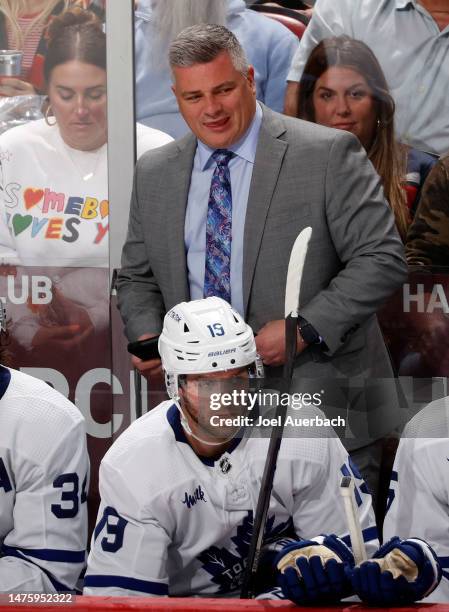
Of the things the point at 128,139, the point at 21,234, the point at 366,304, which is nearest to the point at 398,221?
the point at 366,304

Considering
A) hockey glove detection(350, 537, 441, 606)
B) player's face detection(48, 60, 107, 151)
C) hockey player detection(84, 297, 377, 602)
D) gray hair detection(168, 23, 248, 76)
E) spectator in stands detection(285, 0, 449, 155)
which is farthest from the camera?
player's face detection(48, 60, 107, 151)

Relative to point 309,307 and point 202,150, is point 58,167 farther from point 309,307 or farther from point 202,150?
point 309,307

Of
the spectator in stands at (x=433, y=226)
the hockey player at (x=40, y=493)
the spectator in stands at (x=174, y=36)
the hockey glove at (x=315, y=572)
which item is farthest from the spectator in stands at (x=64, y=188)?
the hockey glove at (x=315, y=572)

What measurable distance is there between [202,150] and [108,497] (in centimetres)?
91

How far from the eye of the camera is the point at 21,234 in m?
3.20

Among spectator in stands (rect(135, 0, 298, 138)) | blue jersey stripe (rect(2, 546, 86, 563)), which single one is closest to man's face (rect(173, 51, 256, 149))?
spectator in stands (rect(135, 0, 298, 138))

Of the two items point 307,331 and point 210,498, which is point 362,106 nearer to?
point 307,331

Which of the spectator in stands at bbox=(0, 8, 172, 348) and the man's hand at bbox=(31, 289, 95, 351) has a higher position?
the spectator in stands at bbox=(0, 8, 172, 348)

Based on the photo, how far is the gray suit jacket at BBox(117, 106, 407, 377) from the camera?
8.81 ft

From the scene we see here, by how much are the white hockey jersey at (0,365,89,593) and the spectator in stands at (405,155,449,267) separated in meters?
1.03

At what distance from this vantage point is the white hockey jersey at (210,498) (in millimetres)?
2334

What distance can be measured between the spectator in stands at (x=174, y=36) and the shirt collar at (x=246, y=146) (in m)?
0.27

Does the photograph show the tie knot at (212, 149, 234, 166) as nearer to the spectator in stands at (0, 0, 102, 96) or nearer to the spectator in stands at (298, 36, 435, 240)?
the spectator in stands at (298, 36, 435, 240)

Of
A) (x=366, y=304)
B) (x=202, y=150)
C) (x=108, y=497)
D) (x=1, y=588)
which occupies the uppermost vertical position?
(x=202, y=150)
